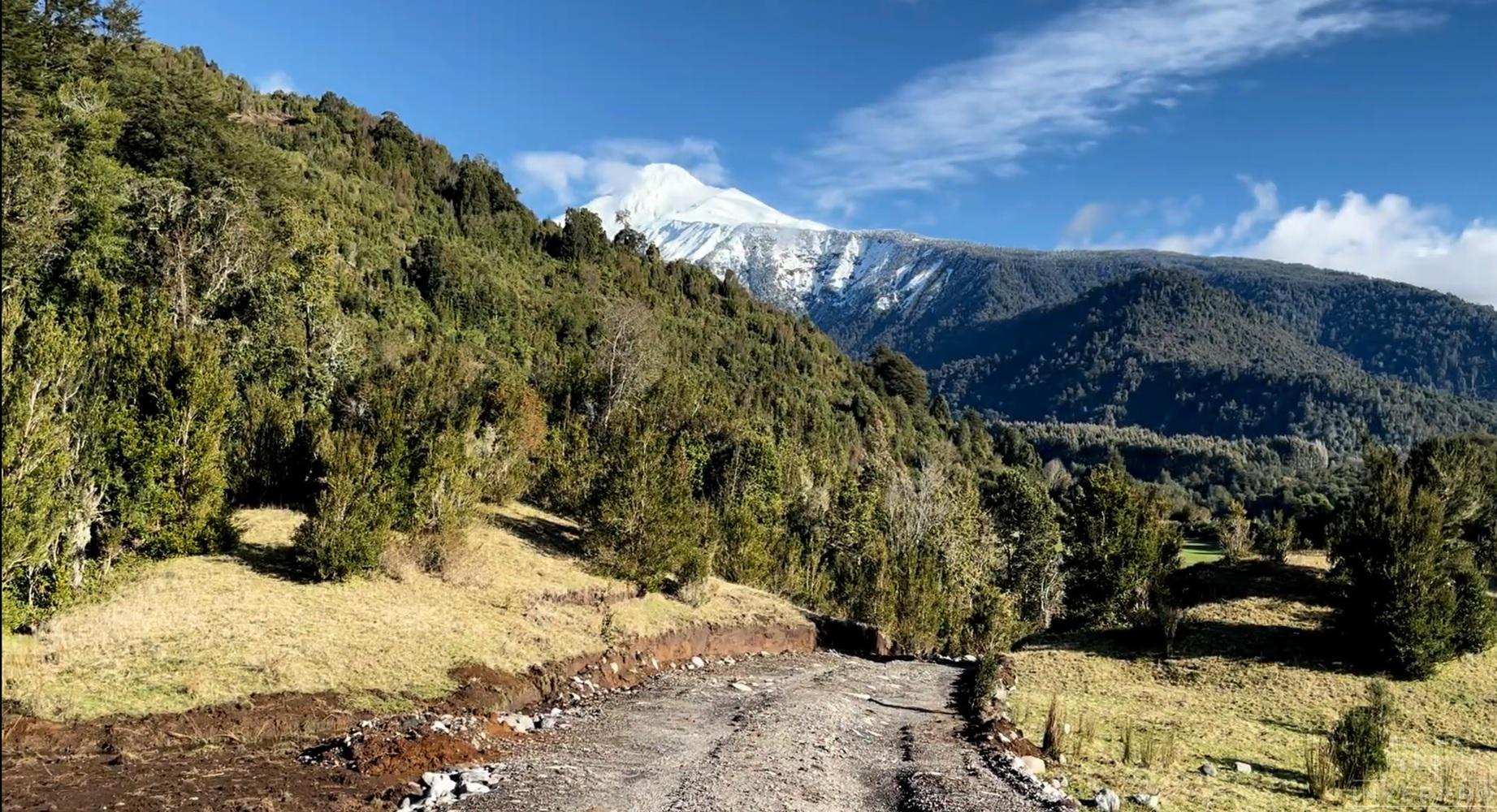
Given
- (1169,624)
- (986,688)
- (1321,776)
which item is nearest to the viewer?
(1321,776)

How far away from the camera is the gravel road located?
12.9 metres

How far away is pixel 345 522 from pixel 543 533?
13.0 meters

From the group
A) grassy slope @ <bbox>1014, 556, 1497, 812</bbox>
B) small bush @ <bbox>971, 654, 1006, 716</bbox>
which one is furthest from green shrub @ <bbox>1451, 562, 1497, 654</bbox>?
small bush @ <bbox>971, 654, 1006, 716</bbox>

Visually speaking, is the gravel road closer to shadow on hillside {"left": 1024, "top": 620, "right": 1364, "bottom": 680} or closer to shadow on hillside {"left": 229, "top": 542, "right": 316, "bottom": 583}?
shadow on hillside {"left": 229, "top": 542, "right": 316, "bottom": 583}

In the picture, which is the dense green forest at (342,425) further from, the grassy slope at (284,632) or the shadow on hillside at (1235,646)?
the shadow on hillside at (1235,646)

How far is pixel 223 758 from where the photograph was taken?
12.2 meters

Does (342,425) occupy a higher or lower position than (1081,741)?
higher

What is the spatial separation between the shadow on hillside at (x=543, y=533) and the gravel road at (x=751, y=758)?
8925 millimetres

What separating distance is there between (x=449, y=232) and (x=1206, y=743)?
362 ft

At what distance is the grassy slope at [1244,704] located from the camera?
56.0 feet

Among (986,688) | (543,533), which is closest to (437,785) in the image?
(986,688)

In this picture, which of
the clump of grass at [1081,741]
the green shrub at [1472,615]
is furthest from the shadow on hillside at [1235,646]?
the clump of grass at [1081,741]

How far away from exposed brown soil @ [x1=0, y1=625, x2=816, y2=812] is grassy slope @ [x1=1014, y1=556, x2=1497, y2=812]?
11.8 m

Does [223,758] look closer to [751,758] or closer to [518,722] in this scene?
[518,722]
